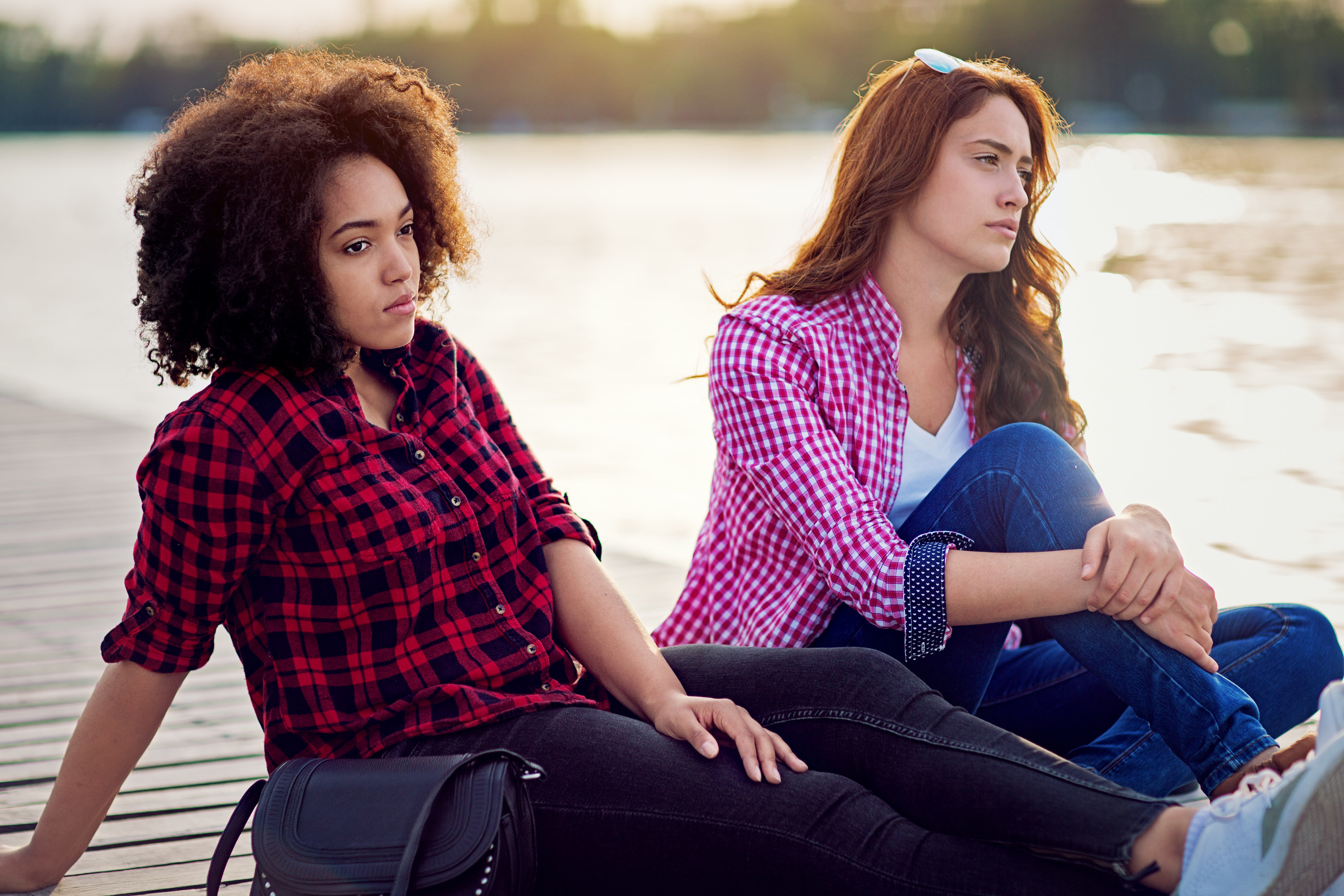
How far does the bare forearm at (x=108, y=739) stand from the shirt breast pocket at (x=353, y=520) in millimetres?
267

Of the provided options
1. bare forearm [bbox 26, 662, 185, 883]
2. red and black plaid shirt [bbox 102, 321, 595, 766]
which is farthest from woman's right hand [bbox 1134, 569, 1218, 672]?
bare forearm [bbox 26, 662, 185, 883]

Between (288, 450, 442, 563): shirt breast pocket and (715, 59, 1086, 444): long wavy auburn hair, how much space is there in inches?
34.3

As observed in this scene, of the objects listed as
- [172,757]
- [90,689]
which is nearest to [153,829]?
[172,757]

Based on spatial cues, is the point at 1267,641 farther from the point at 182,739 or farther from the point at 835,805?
the point at 182,739

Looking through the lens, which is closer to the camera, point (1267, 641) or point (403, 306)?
point (403, 306)

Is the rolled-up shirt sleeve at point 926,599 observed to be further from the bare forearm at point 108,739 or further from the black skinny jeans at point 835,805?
the bare forearm at point 108,739

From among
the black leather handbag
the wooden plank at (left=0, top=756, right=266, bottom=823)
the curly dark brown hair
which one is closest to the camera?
the black leather handbag

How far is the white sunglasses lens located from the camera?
241cm

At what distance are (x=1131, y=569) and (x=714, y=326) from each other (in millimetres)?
10230

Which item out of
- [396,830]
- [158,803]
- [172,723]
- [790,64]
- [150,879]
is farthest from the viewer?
[790,64]

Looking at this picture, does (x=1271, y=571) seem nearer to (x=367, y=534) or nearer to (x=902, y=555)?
(x=902, y=555)

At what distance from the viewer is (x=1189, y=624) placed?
1929 millimetres

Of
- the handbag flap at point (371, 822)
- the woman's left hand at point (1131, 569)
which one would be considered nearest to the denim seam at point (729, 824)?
the handbag flap at point (371, 822)

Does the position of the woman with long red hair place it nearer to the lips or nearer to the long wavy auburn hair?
the long wavy auburn hair
